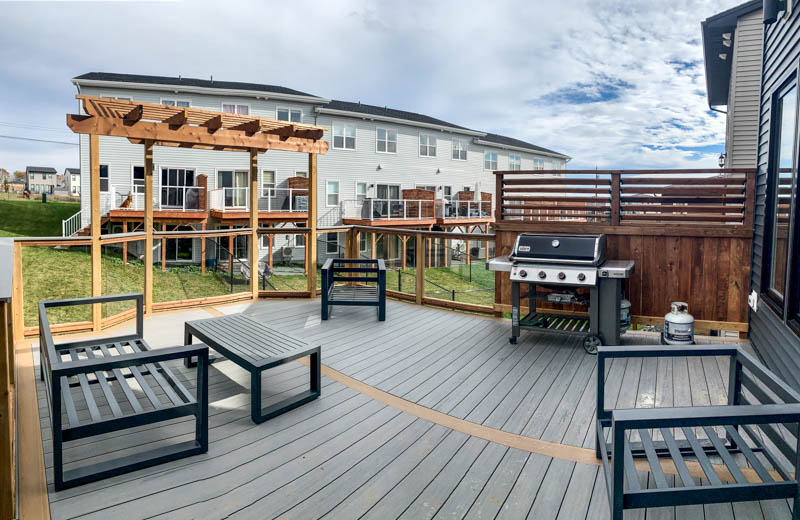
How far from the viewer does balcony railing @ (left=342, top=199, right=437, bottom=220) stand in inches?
719

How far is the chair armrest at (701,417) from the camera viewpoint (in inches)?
62.7

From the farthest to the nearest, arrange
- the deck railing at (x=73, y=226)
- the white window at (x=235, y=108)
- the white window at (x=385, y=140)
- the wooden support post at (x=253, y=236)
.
→ the white window at (x=385, y=140)
the white window at (x=235, y=108)
the deck railing at (x=73, y=226)
the wooden support post at (x=253, y=236)

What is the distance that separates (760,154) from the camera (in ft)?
15.9

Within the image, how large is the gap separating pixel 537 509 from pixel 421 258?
440cm

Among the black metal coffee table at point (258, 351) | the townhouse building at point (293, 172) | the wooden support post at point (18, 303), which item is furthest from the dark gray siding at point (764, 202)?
the townhouse building at point (293, 172)

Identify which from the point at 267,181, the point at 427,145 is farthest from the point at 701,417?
the point at 427,145

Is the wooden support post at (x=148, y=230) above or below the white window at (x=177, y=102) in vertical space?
below

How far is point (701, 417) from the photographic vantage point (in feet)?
5.27

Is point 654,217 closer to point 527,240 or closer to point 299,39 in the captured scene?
point 527,240

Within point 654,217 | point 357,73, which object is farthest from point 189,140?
point 357,73

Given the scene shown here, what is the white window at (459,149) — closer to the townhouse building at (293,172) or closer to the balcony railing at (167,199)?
the townhouse building at (293,172)

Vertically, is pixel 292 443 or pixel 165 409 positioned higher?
pixel 165 409

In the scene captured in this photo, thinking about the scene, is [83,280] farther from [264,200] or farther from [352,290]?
[352,290]

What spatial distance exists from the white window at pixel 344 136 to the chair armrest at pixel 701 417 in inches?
704
